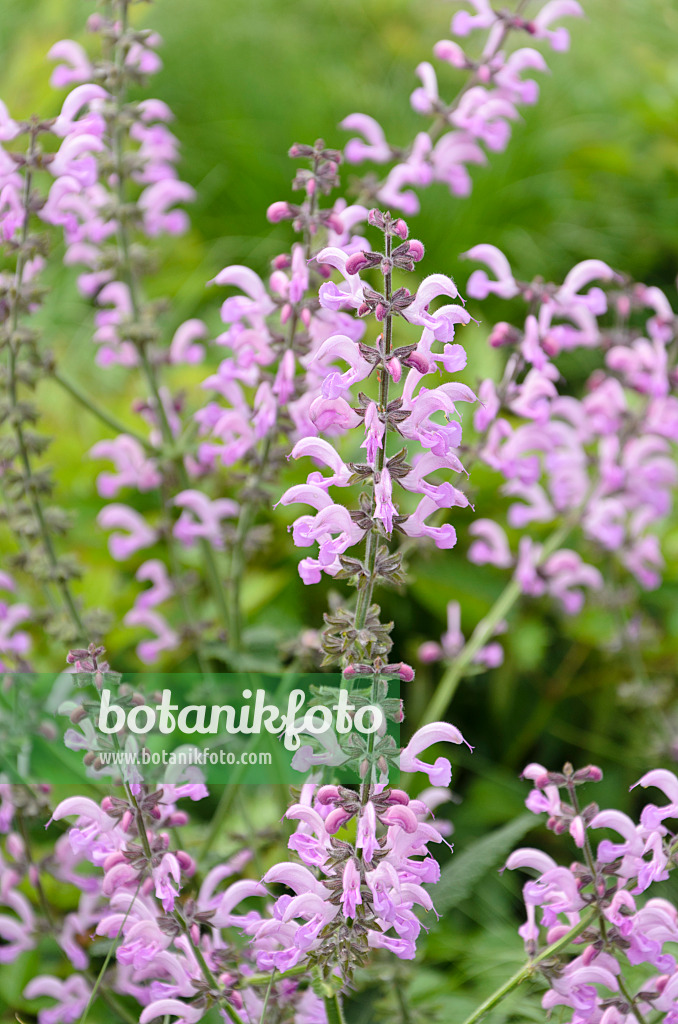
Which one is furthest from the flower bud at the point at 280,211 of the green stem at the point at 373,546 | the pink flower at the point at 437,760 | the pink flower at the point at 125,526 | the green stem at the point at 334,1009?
the green stem at the point at 334,1009

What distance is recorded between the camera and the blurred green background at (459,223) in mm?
2570

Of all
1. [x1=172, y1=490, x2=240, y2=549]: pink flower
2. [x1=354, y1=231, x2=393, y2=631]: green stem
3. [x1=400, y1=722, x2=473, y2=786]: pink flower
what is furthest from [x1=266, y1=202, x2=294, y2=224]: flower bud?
[x1=400, y1=722, x2=473, y2=786]: pink flower

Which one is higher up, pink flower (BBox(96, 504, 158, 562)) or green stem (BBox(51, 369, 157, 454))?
green stem (BBox(51, 369, 157, 454))

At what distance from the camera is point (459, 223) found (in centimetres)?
413

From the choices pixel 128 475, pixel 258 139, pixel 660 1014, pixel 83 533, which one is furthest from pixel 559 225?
pixel 660 1014

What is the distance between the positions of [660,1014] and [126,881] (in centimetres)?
69

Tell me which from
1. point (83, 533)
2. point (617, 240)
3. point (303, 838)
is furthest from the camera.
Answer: point (617, 240)

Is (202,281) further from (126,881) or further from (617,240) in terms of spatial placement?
(126,881)

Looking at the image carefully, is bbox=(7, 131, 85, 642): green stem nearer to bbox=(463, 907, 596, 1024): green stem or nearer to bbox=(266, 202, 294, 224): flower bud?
bbox=(266, 202, 294, 224): flower bud

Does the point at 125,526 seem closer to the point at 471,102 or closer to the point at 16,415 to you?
the point at 16,415

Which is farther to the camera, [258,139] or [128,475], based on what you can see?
[258,139]

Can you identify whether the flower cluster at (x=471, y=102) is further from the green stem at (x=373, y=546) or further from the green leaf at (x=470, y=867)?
the green leaf at (x=470, y=867)

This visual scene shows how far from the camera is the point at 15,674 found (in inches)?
59.6

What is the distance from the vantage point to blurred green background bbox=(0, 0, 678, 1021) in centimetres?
257
